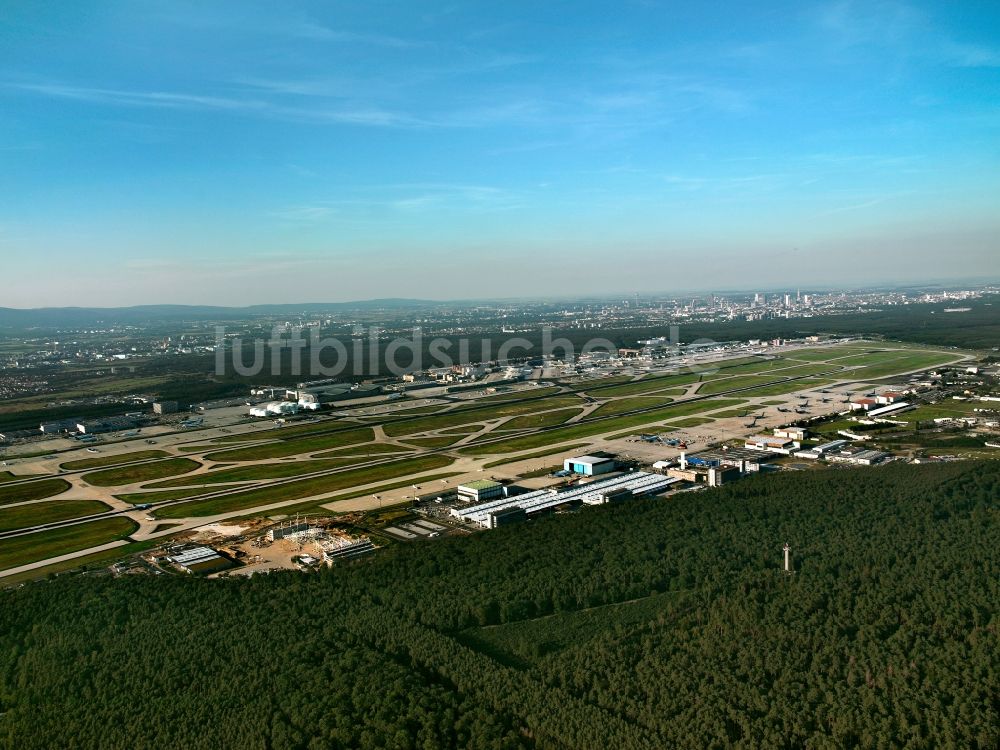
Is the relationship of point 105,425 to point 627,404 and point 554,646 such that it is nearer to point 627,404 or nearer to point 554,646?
point 627,404

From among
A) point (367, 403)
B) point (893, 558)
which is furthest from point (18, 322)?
point (893, 558)

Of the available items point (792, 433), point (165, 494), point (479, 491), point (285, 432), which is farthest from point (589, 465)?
point (285, 432)

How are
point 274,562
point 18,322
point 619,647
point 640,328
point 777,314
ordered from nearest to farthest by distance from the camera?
point 619,647 < point 274,562 < point 640,328 < point 777,314 < point 18,322

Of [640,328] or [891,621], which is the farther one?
[640,328]

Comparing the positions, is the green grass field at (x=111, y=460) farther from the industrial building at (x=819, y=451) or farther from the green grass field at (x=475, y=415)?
the industrial building at (x=819, y=451)

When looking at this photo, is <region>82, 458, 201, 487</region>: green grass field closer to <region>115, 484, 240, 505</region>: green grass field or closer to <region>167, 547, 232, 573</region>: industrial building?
<region>115, 484, 240, 505</region>: green grass field

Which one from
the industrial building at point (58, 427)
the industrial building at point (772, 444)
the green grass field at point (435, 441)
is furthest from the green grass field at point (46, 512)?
the industrial building at point (772, 444)

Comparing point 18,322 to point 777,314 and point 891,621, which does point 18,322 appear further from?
point 891,621
